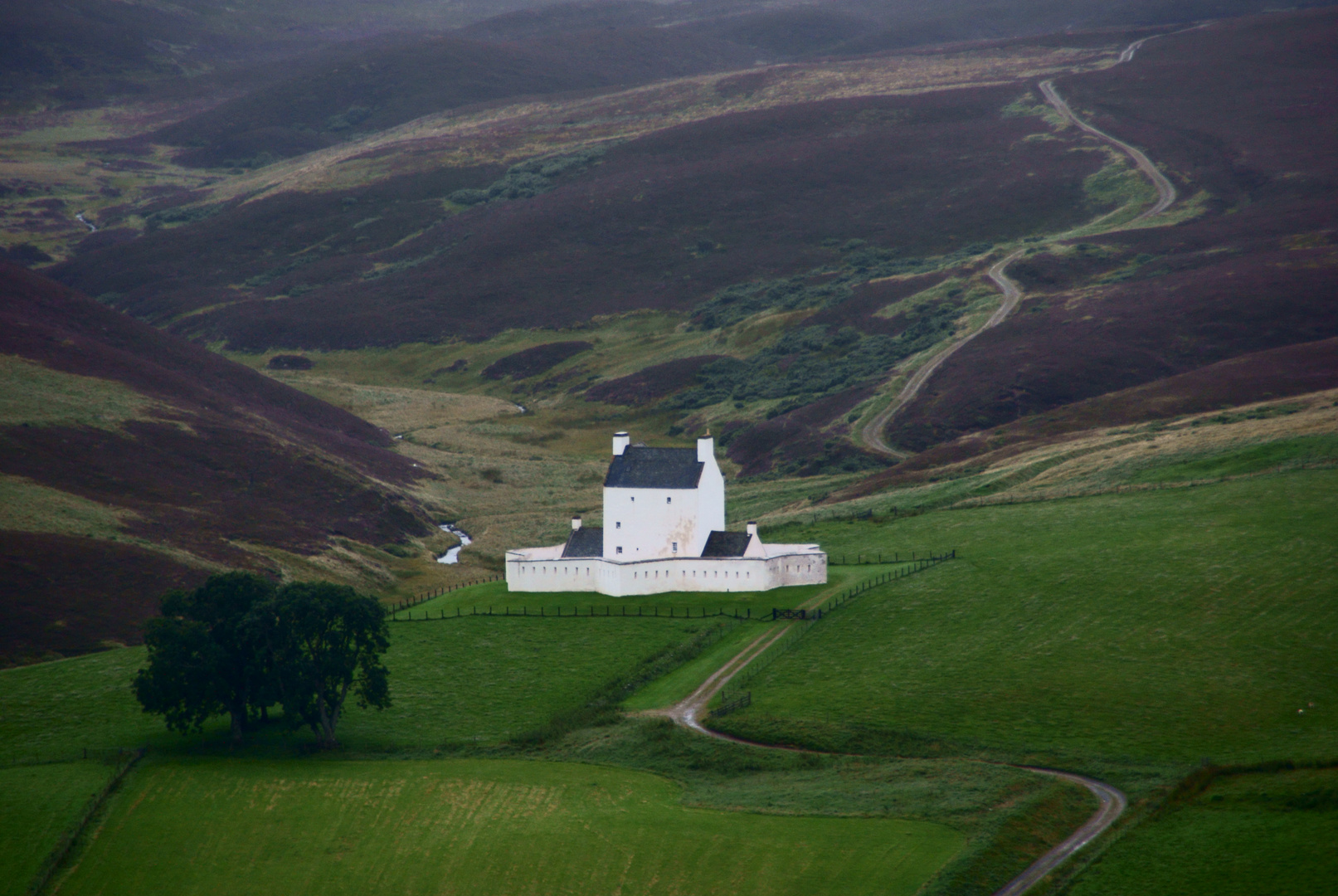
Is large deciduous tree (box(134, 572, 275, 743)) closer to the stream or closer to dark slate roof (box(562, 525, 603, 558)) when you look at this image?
dark slate roof (box(562, 525, 603, 558))

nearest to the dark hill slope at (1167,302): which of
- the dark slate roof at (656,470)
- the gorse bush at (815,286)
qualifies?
the gorse bush at (815,286)

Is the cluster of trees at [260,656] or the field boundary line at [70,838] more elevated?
the cluster of trees at [260,656]

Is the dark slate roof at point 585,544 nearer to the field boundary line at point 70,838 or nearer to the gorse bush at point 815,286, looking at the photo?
the field boundary line at point 70,838

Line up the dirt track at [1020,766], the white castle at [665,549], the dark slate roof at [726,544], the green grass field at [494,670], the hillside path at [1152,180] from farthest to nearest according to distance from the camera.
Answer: the hillside path at [1152,180]
the dark slate roof at [726,544]
the white castle at [665,549]
the green grass field at [494,670]
the dirt track at [1020,766]

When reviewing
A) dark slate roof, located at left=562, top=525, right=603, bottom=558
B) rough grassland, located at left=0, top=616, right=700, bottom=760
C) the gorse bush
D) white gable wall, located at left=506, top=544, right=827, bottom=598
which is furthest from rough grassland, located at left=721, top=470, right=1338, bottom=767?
the gorse bush

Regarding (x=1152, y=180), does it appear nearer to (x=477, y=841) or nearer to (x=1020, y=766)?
(x=1020, y=766)

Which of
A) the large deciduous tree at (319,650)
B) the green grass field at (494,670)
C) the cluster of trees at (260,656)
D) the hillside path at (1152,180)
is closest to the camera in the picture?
the cluster of trees at (260,656)

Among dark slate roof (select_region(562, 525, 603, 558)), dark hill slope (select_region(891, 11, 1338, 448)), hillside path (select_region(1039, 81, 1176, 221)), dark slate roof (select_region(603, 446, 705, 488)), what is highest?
hillside path (select_region(1039, 81, 1176, 221))
